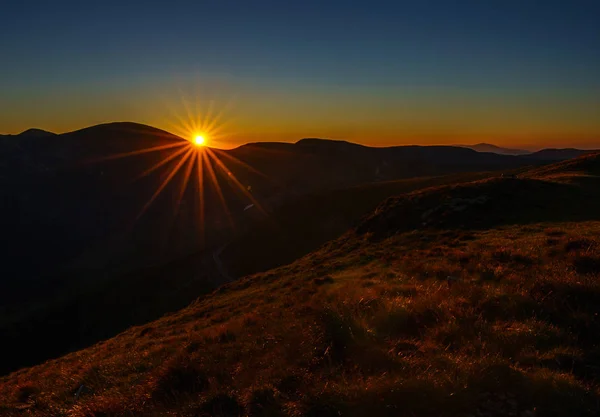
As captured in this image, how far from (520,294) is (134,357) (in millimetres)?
13118

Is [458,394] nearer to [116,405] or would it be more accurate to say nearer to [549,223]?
[116,405]

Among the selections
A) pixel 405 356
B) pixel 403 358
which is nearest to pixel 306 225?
pixel 405 356

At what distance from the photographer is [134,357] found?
515 inches

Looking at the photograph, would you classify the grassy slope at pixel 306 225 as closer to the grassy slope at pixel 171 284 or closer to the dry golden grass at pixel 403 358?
the grassy slope at pixel 171 284

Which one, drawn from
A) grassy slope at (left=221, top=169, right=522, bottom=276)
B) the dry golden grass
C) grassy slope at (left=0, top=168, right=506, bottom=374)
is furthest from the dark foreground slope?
grassy slope at (left=221, top=169, right=522, bottom=276)

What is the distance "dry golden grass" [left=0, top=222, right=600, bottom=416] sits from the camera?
5.52 meters

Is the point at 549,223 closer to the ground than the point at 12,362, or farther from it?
farther from it

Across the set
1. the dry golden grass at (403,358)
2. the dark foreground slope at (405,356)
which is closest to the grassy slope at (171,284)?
the dark foreground slope at (405,356)

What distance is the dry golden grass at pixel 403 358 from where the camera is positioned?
18.1 feet

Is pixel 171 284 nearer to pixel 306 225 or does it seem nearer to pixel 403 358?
pixel 306 225

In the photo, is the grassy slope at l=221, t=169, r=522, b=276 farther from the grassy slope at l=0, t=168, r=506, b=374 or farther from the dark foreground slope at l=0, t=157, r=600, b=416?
the dark foreground slope at l=0, t=157, r=600, b=416

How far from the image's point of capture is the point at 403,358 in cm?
686

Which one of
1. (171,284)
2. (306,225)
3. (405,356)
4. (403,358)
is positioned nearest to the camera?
(403,358)

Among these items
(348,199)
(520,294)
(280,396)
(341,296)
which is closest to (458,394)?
(280,396)
